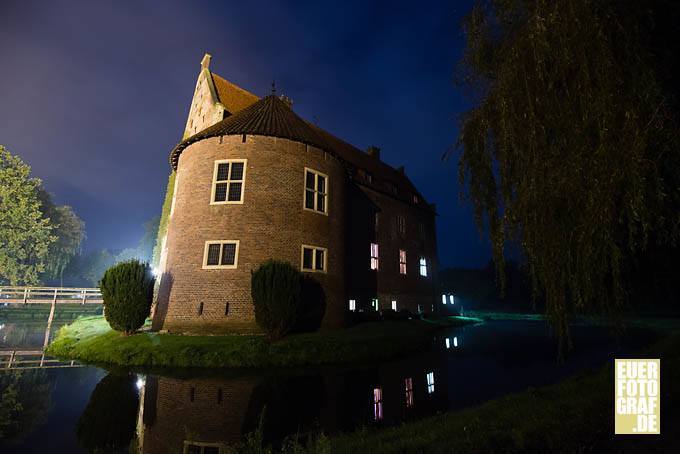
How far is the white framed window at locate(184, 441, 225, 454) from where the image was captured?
17.0 feet

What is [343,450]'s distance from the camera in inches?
173

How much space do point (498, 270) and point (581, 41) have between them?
3493mm

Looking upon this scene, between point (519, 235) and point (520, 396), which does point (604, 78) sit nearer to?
point (519, 235)

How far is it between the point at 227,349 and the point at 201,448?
6369 millimetres

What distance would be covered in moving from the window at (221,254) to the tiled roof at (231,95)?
463 inches

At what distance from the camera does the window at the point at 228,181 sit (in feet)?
51.1

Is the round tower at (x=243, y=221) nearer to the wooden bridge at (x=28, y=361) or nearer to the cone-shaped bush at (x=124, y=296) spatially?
the cone-shaped bush at (x=124, y=296)

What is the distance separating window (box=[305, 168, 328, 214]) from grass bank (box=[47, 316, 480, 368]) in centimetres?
621

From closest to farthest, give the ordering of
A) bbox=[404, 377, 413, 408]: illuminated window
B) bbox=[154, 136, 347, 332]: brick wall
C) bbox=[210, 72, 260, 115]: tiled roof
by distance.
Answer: bbox=[404, 377, 413, 408]: illuminated window → bbox=[154, 136, 347, 332]: brick wall → bbox=[210, 72, 260, 115]: tiled roof

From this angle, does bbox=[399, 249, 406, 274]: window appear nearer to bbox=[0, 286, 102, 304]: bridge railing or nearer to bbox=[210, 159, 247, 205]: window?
bbox=[210, 159, 247, 205]: window

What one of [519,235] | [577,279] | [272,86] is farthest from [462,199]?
[272,86]

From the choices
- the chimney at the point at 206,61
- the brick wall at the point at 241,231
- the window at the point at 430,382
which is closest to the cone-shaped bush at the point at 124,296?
the brick wall at the point at 241,231

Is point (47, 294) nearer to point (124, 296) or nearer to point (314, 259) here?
point (124, 296)

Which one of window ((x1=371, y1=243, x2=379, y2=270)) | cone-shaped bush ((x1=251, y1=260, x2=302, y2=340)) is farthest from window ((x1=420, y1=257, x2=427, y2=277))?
cone-shaped bush ((x1=251, y1=260, x2=302, y2=340))
